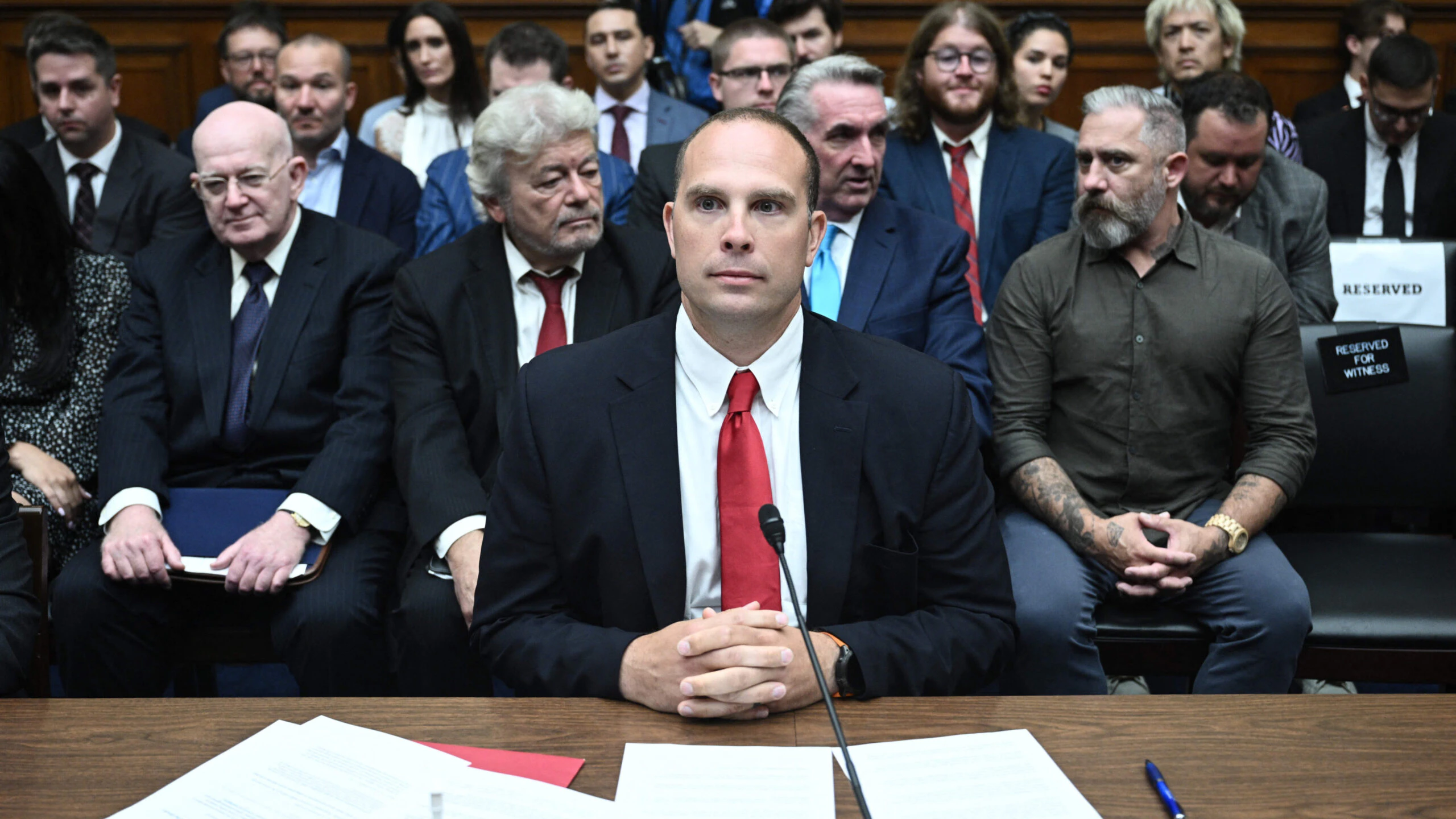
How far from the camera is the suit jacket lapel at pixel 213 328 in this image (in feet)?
8.50

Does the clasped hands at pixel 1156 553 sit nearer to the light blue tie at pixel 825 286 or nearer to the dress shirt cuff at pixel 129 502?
the light blue tie at pixel 825 286

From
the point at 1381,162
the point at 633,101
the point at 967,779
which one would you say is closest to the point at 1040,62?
the point at 1381,162

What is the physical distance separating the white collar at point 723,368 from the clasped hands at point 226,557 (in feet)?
3.63

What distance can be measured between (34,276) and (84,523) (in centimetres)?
55

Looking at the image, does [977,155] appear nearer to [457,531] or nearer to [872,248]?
[872,248]

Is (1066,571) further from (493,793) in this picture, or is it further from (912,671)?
(493,793)

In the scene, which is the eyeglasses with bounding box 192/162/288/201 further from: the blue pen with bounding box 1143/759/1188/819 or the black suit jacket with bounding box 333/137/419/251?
the blue pen with bounding box 1143/759/1188/819

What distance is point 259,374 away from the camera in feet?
8.52

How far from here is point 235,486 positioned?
262 centimetres

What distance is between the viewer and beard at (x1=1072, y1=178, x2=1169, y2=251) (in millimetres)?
2498

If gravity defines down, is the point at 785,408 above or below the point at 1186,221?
below

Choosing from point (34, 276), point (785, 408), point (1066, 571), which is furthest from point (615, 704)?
point (34, 276)

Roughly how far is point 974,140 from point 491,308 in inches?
64.8

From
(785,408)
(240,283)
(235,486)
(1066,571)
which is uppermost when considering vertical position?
(240,283)
